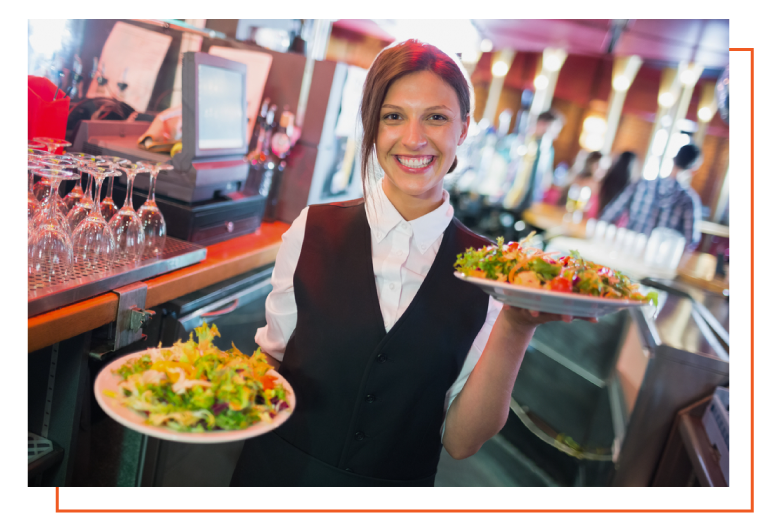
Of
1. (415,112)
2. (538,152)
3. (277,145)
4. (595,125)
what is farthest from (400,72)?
(595,125)

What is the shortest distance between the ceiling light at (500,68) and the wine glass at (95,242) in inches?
407

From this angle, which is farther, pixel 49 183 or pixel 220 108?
pixel 220 108

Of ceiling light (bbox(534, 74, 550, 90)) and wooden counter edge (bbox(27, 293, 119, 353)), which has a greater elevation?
ceiling light (bbox(534, 74, 550, 90))

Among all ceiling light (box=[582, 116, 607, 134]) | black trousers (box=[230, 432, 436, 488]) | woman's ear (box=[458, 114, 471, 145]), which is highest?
ceiling light (box=[582, 116, 607, 134])

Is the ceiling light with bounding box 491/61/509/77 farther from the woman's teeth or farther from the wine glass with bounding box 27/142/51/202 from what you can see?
the woman's teeth

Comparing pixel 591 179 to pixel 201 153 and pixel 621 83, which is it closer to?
pixel 621 83

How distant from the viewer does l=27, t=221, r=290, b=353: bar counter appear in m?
1.20

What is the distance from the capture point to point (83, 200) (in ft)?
4.74

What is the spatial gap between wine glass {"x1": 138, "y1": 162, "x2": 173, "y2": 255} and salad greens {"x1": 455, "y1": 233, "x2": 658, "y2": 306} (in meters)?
1.01

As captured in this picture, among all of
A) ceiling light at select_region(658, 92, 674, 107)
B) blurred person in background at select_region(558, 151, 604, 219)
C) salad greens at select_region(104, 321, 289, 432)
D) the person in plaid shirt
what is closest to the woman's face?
salad greens at select_region(104, 321, 289, 432)

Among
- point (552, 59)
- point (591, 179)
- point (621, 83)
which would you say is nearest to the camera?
point (591, 179)

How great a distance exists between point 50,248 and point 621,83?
1080 centimetres
